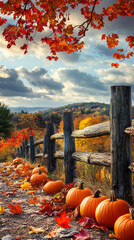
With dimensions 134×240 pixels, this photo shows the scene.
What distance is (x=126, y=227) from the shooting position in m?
2.12

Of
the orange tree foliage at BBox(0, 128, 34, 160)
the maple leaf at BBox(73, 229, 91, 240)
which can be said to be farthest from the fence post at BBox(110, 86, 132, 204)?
the orange tree foliage at BBox(0, 128, 34, 160)

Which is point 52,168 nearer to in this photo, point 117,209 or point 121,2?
point 117,209

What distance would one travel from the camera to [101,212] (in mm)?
2473

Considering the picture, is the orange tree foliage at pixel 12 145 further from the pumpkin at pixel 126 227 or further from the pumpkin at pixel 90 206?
the pumpkin at pixel 126 227

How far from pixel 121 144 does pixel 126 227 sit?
1217 millimetres

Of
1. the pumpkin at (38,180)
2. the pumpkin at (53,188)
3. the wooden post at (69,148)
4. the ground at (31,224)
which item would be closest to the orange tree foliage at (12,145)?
the pumpkin at (38,180)

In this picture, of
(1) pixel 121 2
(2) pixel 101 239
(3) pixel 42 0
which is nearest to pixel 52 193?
(2) pixel 101 239

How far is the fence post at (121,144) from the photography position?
10.1ft

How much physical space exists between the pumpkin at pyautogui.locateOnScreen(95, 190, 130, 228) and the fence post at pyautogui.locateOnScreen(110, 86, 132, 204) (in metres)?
0.60

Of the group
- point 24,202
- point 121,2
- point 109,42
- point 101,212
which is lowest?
point 24,202

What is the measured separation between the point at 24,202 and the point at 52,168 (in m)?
2.36

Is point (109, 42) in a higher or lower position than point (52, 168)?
higher

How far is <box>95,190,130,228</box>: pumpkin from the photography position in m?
2.45

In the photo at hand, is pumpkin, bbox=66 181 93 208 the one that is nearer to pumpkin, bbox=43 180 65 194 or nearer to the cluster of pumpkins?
the cluster of pumpkins
